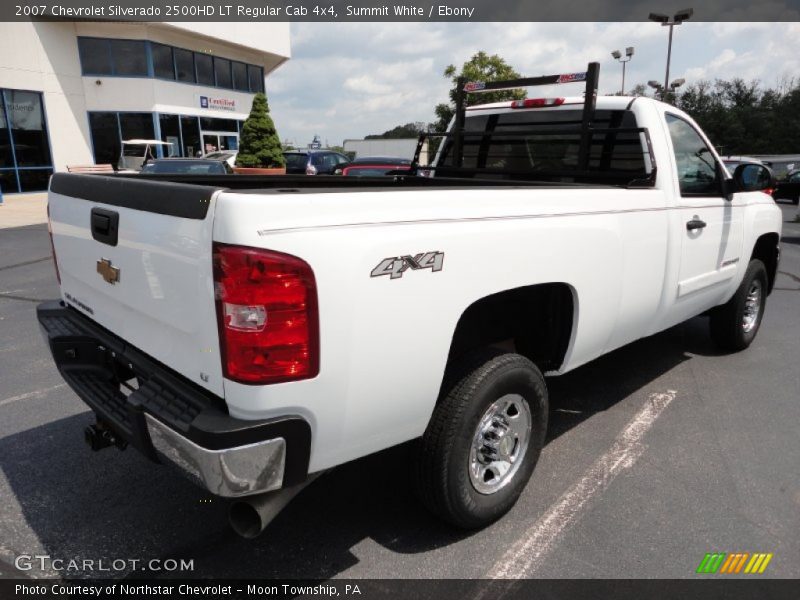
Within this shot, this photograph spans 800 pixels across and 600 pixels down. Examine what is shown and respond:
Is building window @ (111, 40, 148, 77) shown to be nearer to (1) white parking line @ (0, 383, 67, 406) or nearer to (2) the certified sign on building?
(2) the certified sign on building

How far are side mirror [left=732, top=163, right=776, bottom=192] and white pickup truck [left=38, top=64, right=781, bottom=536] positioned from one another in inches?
22.3

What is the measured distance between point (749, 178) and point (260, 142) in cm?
2309

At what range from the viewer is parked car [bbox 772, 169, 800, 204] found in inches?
835

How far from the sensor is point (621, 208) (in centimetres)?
309

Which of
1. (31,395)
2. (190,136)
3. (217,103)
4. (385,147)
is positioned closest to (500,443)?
(31,395)

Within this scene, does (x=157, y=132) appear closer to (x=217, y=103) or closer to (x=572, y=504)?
(x=217, y=103)

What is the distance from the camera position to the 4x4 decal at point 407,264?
6.60ft

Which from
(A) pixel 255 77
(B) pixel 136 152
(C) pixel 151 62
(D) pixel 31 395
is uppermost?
(A) pixel 255 77

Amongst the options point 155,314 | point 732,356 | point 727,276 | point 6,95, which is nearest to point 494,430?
point 155,314

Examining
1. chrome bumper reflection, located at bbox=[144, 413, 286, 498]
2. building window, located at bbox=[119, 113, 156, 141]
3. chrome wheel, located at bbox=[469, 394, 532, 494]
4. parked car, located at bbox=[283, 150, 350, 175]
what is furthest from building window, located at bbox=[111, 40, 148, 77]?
chrome bumper reflection, located at bbox=[144, 413, 286, 498]

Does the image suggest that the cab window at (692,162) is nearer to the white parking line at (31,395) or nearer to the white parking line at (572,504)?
the white parking line at (572,504)

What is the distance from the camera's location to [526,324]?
311 centimetres

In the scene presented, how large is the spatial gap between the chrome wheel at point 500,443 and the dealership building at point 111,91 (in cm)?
2188

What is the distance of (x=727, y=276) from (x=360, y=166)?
7.59 meters
